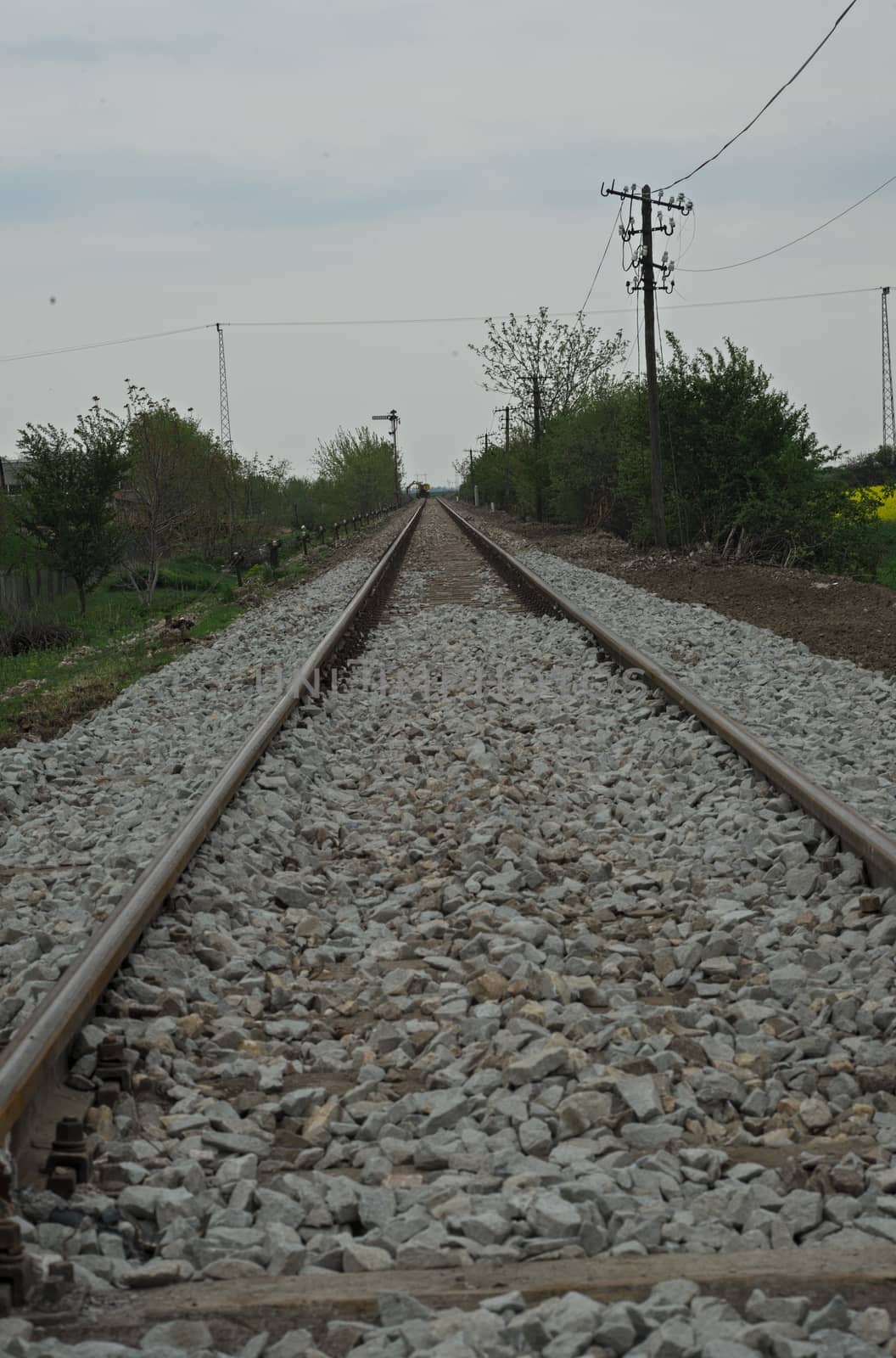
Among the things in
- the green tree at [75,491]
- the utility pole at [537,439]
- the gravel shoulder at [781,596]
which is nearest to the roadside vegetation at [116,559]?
the green tree at [75,491]

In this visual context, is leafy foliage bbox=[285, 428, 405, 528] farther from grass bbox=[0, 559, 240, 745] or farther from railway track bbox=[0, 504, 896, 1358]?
railway track bbox=[0, 504, 896, 1358]

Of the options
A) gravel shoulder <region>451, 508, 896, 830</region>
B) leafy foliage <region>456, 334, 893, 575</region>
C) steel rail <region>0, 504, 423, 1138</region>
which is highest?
leafy foliage <region>456, 334, 893, 575</region>

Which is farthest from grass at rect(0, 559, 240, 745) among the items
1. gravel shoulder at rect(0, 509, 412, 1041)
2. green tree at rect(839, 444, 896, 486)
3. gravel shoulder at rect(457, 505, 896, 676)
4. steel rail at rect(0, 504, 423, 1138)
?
green tree at rect(839, 444, 896, 486)

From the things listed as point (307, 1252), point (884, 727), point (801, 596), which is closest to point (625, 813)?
point (884, 727)

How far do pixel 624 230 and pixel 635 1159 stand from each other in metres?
24.8

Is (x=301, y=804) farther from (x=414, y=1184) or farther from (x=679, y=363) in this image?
(x=679, y=363)

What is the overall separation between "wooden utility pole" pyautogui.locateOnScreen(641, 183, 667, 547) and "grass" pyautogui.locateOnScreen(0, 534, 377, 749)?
7104mm

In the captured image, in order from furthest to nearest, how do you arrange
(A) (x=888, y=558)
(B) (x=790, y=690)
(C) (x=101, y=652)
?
(A) (x=888, y=558), (C) (x=101, y=652), (B) (x=790, y=690)

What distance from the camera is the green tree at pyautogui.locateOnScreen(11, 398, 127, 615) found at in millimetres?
25594

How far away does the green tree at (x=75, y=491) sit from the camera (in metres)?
25.6

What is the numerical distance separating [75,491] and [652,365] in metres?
11.6

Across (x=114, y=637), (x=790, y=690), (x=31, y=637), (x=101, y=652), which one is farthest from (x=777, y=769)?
(x=31, y=637)

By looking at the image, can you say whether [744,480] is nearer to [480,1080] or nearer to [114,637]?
[114,637]

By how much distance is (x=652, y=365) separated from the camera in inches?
977
